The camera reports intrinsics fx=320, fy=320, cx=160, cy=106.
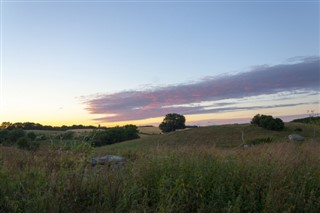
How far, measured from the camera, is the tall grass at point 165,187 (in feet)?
17.1

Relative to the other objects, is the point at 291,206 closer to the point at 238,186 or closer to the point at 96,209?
the point at 238,186

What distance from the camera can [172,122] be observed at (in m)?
85.7

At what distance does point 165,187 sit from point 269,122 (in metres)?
58.5

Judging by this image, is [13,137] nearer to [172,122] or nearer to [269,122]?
[269,122]

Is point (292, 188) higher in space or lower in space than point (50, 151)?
lower

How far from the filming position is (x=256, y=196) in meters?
5.90

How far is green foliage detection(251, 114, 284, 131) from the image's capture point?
60.2m

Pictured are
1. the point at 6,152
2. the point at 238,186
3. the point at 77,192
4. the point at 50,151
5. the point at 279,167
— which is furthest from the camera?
the point at 6,152

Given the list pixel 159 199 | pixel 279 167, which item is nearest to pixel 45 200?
pixel 159 199

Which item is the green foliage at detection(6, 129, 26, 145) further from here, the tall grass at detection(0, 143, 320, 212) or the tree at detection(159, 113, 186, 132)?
the tree at detection(159, 113, 186, 132)

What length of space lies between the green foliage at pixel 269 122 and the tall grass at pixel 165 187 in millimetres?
55698

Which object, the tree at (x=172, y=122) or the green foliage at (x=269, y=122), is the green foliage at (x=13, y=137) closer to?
the green foliage at (x=269, y=122)

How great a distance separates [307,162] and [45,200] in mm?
6285

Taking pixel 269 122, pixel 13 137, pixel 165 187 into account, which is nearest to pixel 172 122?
pixel 269 122
